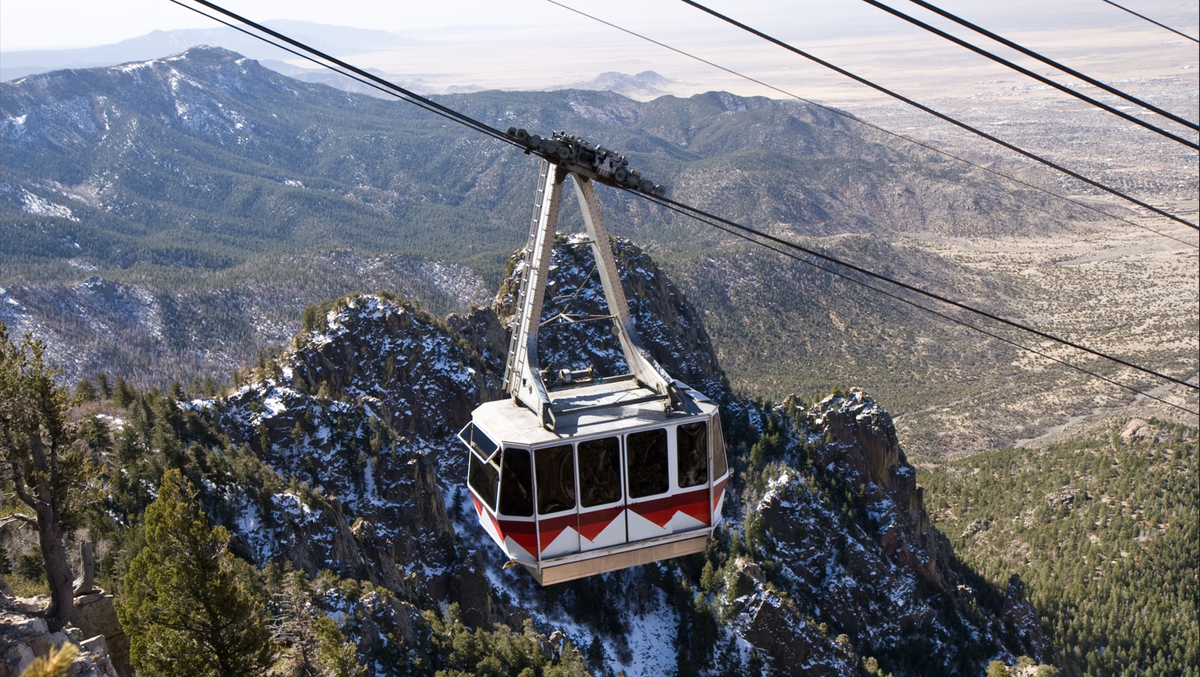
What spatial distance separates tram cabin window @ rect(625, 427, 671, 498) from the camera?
20938 millimetres

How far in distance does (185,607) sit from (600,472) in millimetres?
14562

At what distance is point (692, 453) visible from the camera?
854 inches

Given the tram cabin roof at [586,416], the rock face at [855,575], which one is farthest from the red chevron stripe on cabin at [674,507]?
the rock face at [855,575]

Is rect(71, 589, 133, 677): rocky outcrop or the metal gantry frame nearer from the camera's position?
the metal gantry frame

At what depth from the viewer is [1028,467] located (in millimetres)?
140625

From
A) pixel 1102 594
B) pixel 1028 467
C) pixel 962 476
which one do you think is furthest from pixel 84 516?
pixel 1028 467

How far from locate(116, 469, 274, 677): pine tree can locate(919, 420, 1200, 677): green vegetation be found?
250 feet

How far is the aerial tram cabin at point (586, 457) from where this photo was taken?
20562 mm

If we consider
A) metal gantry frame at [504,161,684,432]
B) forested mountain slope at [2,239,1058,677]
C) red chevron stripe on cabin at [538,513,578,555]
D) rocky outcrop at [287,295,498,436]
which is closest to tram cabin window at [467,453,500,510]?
red chevron stripe on cabin at [538,513,578,555]

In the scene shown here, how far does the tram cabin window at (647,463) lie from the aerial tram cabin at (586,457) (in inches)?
1.2

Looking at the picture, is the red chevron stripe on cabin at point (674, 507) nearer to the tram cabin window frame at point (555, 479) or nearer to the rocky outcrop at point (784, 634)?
the tram cabin window frame at point (555, 479)

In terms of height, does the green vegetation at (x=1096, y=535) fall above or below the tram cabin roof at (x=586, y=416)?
below

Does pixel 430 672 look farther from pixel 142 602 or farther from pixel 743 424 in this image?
pixel 743 424

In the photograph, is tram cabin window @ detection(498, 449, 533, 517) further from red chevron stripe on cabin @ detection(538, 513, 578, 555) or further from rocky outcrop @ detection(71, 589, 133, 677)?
rocky outcrop @ detection(71, 589, 133, 677)
